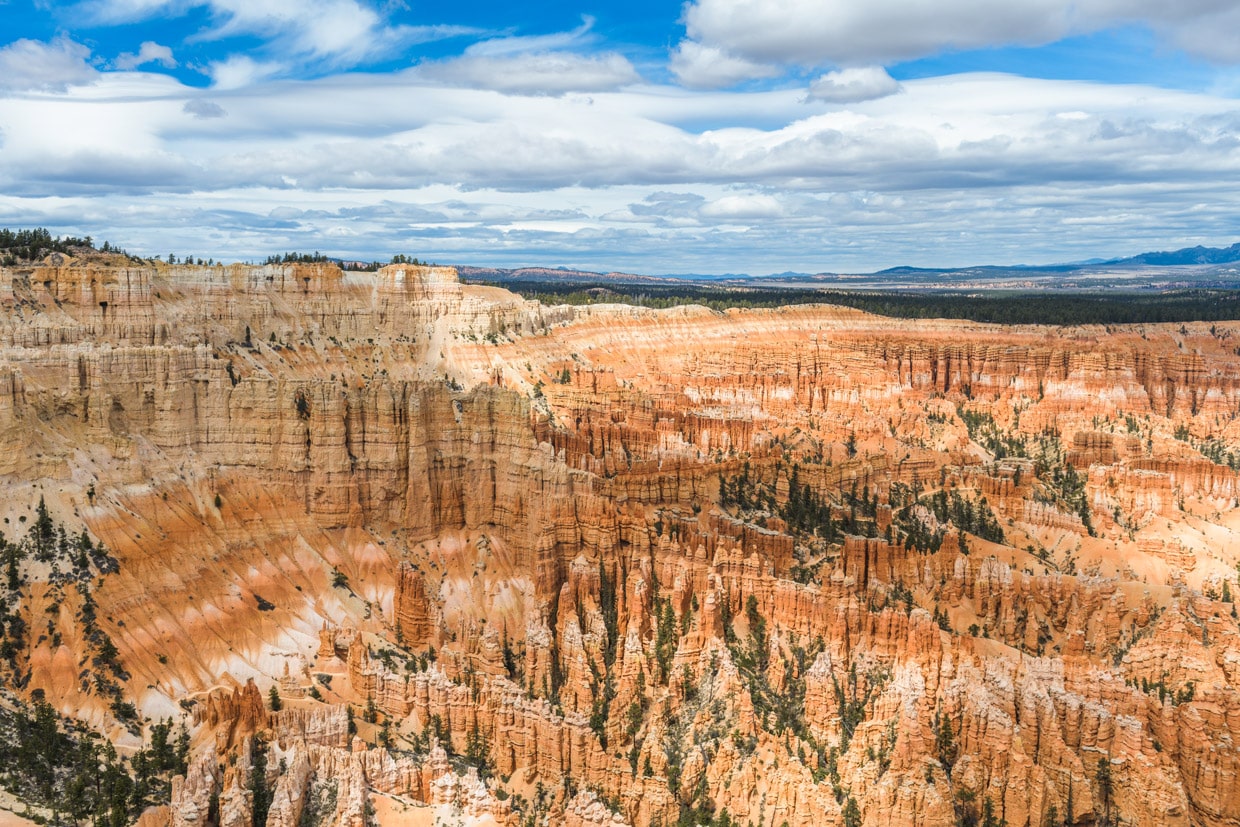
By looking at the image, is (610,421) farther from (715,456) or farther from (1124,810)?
(1124,810)

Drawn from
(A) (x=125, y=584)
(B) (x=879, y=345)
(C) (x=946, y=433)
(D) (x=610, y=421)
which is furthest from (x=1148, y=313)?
(A) (x=125, y=584)

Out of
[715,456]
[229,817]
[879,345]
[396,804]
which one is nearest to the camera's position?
[229,817]

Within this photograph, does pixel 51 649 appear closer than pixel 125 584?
Yes

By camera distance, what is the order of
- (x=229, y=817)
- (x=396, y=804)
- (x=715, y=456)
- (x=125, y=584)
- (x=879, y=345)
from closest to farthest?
(x=229, y=817) → (x=396, y=804) → (x=125, y=584) → (x=715, y=456) → (x=879, y=345)

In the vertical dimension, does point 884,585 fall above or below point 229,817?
above

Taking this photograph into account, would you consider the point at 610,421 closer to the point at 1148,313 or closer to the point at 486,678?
the point at 486,678

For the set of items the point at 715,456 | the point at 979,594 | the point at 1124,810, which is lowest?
the point at 1124,810
